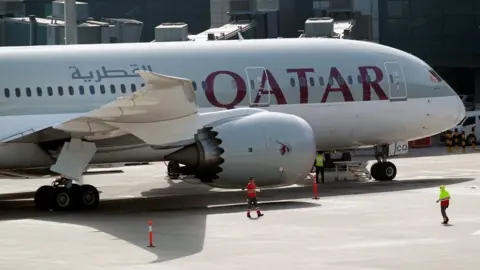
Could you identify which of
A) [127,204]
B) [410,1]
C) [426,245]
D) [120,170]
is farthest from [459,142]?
[426,245]

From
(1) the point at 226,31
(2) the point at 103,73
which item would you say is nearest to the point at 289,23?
(1) the point at 226,31

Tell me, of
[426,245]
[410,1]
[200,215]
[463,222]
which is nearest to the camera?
[426,245]

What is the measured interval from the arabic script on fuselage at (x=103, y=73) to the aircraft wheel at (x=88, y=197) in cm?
324

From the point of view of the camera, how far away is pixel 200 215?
32.2m

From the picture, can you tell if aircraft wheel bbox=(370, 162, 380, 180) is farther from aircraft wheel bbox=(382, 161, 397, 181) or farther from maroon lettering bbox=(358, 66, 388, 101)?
maroon lettering bbox=(358, 66, 388, 101)

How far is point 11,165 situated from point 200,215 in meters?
5.65

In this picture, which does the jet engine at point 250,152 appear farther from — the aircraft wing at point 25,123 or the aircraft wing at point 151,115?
the aircraft wing at point 25,123

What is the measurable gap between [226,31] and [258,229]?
32.9m

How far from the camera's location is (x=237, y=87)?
36688mm

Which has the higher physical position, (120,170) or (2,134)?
(2,134)

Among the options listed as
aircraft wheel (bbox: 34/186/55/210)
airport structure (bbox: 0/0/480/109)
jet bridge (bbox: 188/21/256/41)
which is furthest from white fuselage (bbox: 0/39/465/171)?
jet bridge (bbox: 188/21/256/41)

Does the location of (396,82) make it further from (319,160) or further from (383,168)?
(319,160)

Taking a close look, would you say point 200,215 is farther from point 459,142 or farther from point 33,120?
point 459,142

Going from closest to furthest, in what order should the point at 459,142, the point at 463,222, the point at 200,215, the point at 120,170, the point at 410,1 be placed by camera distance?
1. the point at 463,222
2. the point at 200,215
3. the point at 120,170
4. the point at 459,142
5. the point at 410,1
